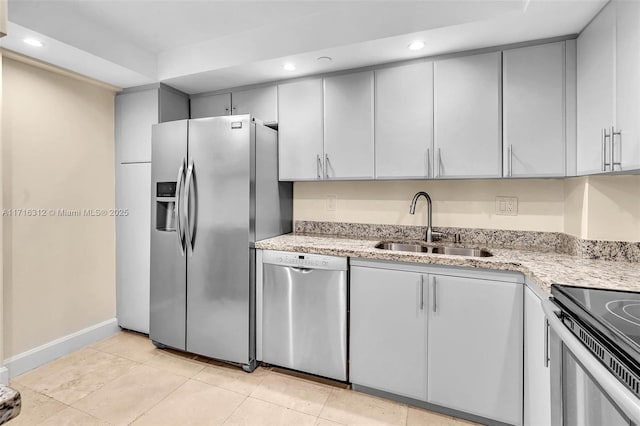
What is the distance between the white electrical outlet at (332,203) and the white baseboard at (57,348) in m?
2.22

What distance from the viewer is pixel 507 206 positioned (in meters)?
2.29

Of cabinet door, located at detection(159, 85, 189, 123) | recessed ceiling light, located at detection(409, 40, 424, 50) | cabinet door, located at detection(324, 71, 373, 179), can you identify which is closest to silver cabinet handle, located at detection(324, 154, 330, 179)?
cabinet door, located at detection(324, 71, 373, 179)

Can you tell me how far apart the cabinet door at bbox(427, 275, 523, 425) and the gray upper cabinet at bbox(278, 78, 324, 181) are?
128 centimetres

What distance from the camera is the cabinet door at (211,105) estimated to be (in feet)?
9.52

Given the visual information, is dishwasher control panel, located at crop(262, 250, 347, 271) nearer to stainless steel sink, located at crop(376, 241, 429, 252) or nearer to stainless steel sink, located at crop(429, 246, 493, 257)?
stainless steel sink, located at crop(376, 241, 429, 252)

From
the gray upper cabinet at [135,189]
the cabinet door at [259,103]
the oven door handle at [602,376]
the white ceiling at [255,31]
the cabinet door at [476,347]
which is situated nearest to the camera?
the oven door handle at [602,376]

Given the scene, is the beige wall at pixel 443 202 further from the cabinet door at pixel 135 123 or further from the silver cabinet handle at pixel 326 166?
the cabinet door at pixel 135 123

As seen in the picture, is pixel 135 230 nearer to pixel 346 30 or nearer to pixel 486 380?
pixel 346 30

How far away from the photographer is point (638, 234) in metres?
1.73

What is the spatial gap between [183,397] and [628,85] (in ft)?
9.44

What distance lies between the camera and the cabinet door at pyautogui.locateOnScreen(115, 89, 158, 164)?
277cm

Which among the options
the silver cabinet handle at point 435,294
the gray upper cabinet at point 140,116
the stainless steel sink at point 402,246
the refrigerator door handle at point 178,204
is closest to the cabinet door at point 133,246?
the gray upper cabinet at point 140,116

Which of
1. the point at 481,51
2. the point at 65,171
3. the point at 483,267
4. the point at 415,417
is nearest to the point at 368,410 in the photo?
the point at 415,417

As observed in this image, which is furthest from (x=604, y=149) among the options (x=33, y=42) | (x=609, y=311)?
(x=33, y=42)
